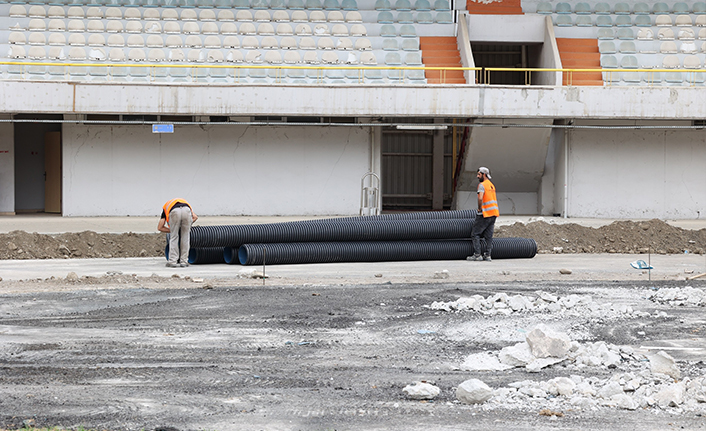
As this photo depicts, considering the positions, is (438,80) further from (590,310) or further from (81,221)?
(590,310)

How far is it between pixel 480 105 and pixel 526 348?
14.9 meters

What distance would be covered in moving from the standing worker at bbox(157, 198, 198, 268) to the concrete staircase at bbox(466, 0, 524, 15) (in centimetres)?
1536

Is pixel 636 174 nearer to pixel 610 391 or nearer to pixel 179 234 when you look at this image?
pixel 179 234

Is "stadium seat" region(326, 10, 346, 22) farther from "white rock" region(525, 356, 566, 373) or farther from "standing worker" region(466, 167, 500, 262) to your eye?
"white rock" region(525, 356, 566, 373)

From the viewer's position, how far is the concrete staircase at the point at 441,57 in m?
21.6

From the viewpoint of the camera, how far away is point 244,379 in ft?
16.7

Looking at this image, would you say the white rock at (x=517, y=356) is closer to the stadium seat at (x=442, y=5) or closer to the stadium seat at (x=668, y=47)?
the stadium seat at (x=668, y=47)

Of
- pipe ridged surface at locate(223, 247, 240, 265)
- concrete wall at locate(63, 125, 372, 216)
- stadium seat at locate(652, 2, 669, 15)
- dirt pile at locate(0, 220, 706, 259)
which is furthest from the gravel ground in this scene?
stadium seat at locate(652, 2, 669, 15)

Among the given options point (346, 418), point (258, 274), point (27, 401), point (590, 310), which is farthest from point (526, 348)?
point (258, 274)

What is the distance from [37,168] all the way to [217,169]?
6.24 meters

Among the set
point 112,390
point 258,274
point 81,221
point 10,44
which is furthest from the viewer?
point 10,44

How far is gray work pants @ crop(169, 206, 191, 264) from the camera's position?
11.6 m

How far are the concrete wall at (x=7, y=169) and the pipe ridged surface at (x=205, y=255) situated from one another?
10856 millimetres

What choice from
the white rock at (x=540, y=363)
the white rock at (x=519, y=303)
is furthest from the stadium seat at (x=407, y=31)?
the white rock at (x=540, y=363)
